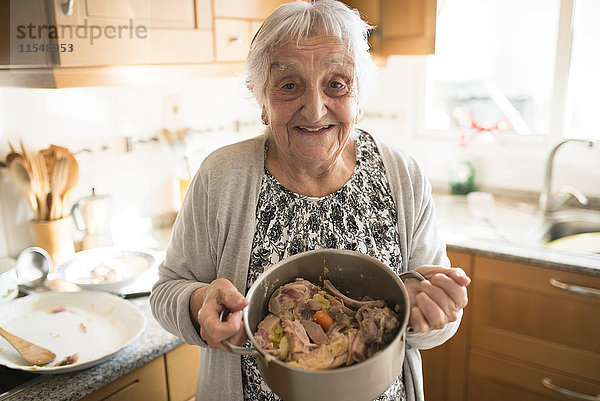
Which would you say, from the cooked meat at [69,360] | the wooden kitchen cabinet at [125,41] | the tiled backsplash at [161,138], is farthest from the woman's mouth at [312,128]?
the cooked meat at [69,360]

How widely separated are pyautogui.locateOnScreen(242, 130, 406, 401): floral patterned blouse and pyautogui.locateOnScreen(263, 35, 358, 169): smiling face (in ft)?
0.31

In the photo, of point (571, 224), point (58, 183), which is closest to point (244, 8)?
point (58, 183)

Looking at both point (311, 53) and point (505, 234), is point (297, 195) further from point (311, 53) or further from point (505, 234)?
point (505, 234)

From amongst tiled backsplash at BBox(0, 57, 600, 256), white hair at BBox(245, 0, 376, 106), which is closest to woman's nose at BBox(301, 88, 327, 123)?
white hair at BBox(245, 0, 376, 106)

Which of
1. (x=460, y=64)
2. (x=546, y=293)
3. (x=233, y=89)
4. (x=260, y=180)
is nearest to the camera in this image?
(x=260, y=180)

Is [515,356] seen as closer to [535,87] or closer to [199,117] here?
[535,87]

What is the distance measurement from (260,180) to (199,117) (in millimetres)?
1132

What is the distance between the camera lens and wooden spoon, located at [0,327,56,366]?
1127 mm

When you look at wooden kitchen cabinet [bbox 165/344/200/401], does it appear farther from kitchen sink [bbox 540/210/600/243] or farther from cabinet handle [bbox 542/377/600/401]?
kitchen sink [bbox 540/210/600/243]

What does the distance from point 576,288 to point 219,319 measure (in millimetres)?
1310

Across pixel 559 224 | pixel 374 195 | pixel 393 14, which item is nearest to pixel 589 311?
pixel 559 224

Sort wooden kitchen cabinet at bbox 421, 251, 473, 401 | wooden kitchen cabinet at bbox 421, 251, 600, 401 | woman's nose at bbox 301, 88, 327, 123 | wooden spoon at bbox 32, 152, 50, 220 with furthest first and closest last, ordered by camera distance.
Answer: wooden kitchen cabinet at bbox 421, 251, 473, 401 → wooden kitchen cabinet at bbox 421, 251, 600, 401 → wooden spoon at bbox 32, 152, 50, 220 → woman's nose at bbox 301, 88, 327, 123

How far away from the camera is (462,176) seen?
2354mm

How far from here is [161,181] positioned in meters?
1.99
